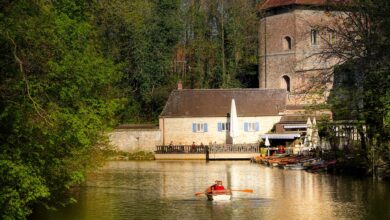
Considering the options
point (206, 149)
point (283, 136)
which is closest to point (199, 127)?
point (206, 149)

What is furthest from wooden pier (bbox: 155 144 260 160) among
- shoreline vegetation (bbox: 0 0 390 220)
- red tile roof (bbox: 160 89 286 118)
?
shoreline vegetation (bbox: 0 0 390 220)

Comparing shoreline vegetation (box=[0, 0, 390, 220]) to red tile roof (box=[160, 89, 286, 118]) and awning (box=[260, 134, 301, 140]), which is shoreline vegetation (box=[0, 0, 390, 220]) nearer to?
awning (box=[260, 134, 301, 140])

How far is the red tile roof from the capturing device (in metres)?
48.9

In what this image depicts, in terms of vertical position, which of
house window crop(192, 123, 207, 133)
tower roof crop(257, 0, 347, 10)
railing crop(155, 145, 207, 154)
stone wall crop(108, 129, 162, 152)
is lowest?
railing crop(155, 145, 207, 154)

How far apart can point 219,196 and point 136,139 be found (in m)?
23.1

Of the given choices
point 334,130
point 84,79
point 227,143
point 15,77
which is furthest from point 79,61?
point 227,143

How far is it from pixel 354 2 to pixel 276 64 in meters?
26.6

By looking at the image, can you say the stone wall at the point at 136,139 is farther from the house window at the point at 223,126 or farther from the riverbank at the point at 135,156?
the house window at the point at 223,126

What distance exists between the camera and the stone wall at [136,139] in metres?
48.2

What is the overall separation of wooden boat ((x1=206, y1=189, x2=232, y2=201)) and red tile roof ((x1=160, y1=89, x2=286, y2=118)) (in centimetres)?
2297

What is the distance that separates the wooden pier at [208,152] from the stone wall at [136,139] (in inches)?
50.4

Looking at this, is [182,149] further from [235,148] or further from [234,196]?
[234,196]

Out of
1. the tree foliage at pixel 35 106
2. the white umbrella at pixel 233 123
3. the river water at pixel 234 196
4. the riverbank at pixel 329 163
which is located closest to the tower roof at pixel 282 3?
the white umbrella at pixel 233 123

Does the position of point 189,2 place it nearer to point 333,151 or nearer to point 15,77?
point 333,151
